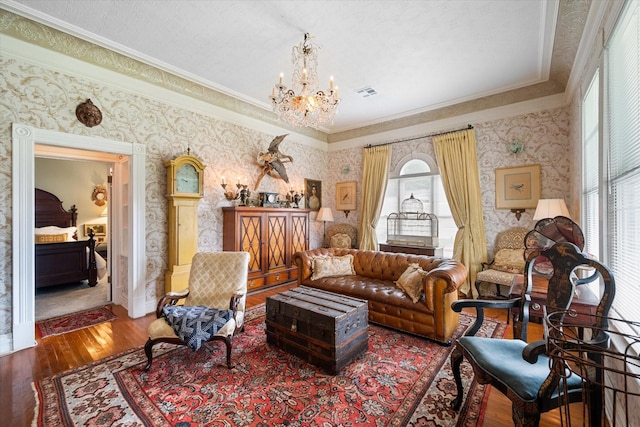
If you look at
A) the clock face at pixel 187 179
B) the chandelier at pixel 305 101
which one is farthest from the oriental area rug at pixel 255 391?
the chandelier at pixel 305 101

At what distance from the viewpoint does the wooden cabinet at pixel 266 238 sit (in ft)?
14.5

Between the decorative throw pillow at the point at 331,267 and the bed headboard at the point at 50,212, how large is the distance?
6.25 meters

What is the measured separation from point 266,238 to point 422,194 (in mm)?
3095

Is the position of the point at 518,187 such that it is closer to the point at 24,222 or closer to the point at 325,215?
the point at 325,215

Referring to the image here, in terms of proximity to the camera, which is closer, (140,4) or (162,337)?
(162,337)

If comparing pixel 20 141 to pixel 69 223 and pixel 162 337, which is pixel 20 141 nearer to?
pixel 162 337

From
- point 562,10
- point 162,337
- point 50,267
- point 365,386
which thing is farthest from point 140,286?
point 562,10

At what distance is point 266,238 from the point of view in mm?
4820

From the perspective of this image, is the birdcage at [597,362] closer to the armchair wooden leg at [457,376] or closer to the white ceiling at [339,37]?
the armchair wooden leg at [457,376]

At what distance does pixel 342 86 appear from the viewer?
4.22m

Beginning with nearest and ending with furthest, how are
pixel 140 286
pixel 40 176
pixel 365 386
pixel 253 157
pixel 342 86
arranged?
pixel 365 386 → pixel 140 286 → pixel 342 86 → pixel 253 157 → pixel 40 176

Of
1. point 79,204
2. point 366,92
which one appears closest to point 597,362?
point 366,92

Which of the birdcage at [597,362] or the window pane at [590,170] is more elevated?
the window pane at [590,170]

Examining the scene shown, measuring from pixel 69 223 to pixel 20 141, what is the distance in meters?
4.71
